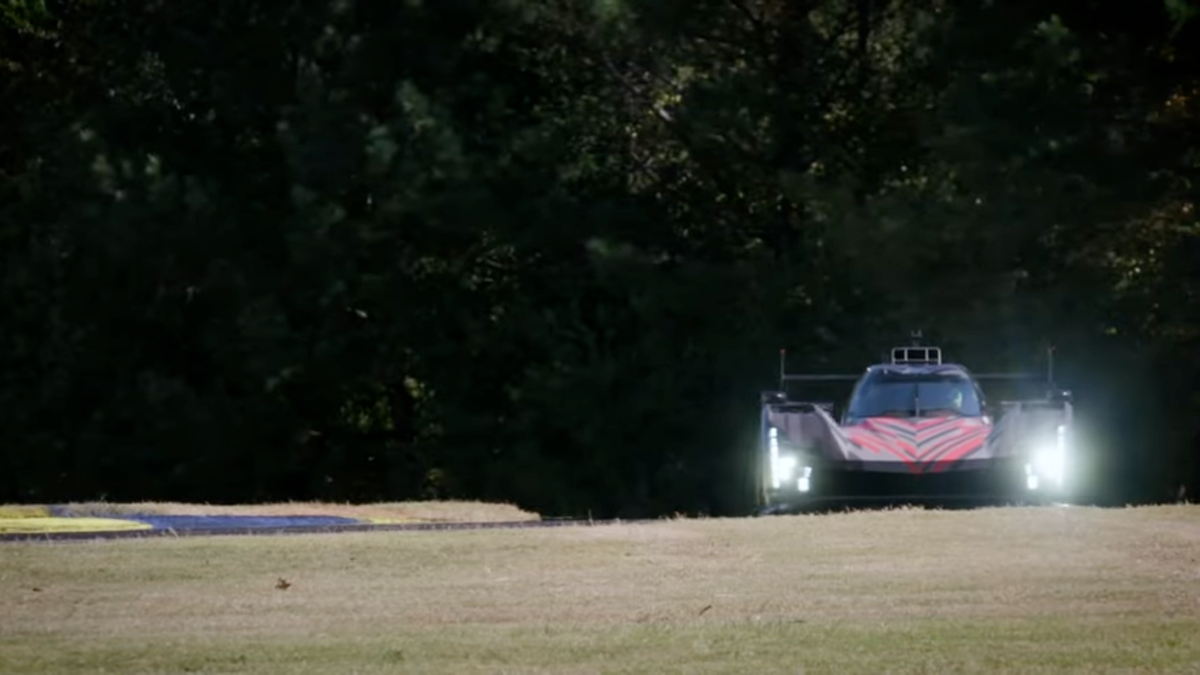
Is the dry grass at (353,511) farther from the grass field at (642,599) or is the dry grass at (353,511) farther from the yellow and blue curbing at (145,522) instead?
the grass field at (642,599)

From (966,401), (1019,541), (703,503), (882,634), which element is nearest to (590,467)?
(703,503)

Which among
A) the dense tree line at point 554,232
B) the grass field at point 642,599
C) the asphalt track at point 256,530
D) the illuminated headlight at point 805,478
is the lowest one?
the grass field at point 642,599

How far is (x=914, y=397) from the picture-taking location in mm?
24828

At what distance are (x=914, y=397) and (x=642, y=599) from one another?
387 inches

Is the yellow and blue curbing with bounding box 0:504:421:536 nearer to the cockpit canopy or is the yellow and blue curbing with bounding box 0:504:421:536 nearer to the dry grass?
the dry grass

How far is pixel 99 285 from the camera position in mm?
44375

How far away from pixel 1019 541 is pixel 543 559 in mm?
3708

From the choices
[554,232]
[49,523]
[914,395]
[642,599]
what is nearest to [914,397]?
[914,395]

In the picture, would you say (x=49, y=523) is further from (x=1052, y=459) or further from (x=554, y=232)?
(x=554, y=232)

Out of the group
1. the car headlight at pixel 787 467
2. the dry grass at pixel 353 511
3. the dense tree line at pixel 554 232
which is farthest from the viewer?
the dense tree line at pixel 554 232

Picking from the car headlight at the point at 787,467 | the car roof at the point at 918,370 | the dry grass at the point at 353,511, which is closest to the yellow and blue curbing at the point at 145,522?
the dry grass at the point at 353,511

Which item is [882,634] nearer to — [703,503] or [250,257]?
[703,503]

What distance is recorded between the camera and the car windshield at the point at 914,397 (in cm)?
2478

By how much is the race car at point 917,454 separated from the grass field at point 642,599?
217cm
